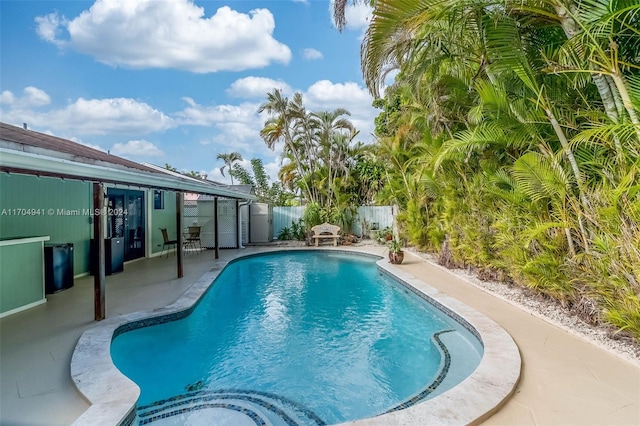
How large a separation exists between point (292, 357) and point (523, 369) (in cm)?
276

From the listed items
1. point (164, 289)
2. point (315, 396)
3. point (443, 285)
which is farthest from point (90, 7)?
point (443, 285)

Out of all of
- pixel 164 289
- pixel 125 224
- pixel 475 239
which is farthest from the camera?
pixel 125 224

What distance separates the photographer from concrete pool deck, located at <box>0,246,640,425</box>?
9.05 ft

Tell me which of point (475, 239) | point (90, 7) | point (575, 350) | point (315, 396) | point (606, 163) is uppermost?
point (90, 7)

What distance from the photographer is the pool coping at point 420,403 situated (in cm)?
268

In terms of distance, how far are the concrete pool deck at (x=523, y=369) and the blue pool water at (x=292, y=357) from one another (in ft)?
2.14

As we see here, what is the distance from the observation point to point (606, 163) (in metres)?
4.27

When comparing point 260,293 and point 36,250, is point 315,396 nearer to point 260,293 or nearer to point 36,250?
point 260,293

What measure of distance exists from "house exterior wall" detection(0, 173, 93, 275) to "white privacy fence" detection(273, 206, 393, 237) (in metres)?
9.15

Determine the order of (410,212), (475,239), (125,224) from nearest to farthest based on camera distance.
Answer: (475,239) → (125,224) → (410,212)

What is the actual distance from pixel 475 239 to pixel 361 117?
12.5 metres

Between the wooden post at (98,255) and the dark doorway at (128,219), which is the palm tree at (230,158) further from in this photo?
the wooden post at (98,255)

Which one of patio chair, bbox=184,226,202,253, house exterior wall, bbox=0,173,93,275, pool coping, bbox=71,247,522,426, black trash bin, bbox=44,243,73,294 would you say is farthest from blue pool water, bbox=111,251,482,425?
patio chair, bbox=184,226,202,253

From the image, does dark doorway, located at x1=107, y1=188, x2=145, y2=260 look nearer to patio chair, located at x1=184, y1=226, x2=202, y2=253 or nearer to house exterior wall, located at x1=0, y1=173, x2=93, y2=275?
house exterior wall, located at x1=0, y1=173, x2=93, y2=275
